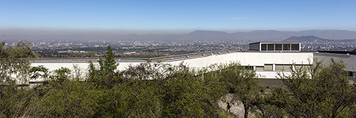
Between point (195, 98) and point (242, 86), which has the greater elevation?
point (195, 98)

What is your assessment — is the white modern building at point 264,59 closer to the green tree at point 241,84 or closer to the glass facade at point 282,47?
the glass facade at point 282,47

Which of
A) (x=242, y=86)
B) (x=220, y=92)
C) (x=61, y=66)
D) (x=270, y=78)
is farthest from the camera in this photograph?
(x=270, y=78)

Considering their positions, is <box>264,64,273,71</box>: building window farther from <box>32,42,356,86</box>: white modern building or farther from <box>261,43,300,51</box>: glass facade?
<box>261,43,300,51</box>: glass facade

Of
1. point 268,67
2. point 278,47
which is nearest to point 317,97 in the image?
point 268,67

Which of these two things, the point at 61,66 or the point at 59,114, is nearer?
the point at 59,114

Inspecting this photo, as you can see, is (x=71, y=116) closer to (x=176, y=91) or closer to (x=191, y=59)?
(x=176, y=91)

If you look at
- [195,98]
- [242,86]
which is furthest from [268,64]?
[195,98]

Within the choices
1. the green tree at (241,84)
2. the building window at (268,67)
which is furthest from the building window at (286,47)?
the green tree at (241,84)

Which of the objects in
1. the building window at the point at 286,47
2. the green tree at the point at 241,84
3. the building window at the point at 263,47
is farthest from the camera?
the building window at the point at 263,47

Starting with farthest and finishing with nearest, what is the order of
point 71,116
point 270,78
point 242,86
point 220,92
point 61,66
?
point 270,78 → point 61,66 → point 242,86 → point 220,92 → point 71,116

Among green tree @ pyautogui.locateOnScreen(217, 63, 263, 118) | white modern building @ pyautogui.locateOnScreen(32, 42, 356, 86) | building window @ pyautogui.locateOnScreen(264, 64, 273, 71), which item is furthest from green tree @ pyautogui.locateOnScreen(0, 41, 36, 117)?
building window @ pyautogui.locateOnScreen(264, 64, 273, 71)

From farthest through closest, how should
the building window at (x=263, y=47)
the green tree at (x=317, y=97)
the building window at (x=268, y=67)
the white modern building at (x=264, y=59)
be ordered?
1. the building window at (x=263, y=47)
2. the building window at (x=268, y=67)
3. the white modern building at (x=264, y=59)
4. the green tree at (x=317, y=97)
